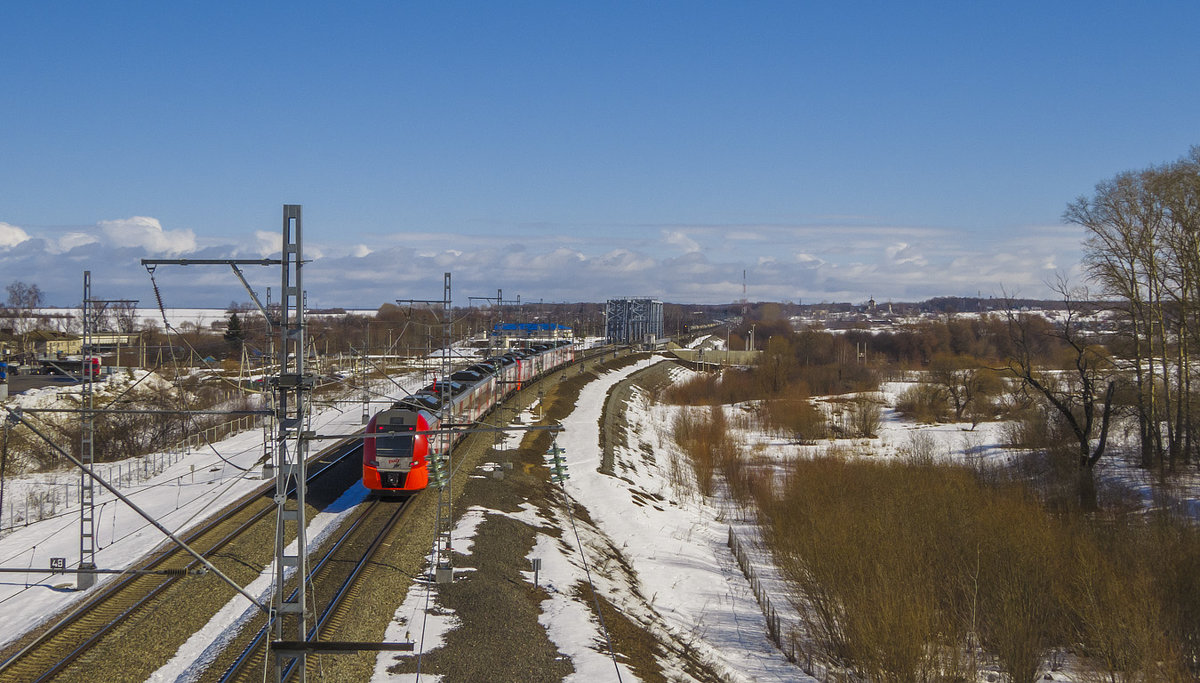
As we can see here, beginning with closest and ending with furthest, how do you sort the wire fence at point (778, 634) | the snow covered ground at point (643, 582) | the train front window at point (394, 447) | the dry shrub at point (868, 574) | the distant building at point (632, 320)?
the snow covered ground at point (643, 582) → the dry shrub at point (868, 574) → the wire fence at point (778, 634) → the train front window at point (394, 447) → the distant building at point (632, 320)

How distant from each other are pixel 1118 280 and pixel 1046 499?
10.3m

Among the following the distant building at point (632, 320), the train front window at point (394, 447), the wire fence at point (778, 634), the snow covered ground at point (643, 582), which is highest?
the distant building at point (632, 320)

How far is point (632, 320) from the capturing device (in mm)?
131125

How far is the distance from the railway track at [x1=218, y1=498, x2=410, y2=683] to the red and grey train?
920mm

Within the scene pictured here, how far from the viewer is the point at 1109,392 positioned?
34.8 metres

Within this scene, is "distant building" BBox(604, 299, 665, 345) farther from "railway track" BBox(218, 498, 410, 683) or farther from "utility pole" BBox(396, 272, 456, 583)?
"railway track" BBox(218, 498, 410, 683)

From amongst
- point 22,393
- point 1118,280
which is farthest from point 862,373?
point 22,393

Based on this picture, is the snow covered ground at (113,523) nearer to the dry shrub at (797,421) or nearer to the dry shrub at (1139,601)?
the dry shrub at (1139,601)

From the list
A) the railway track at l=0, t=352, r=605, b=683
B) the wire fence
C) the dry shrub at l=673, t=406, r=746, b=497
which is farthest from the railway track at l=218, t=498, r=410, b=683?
the dry shrub at l=673, t=406, r=746, b=497

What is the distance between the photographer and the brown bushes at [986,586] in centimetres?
1934

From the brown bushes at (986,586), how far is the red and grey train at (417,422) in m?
11.5

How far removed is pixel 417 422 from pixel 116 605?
9.59m

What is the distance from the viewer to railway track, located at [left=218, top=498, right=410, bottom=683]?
14000 mm

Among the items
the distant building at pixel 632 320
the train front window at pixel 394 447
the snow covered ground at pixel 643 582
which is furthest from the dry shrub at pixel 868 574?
the distant building at pixel 632 320
